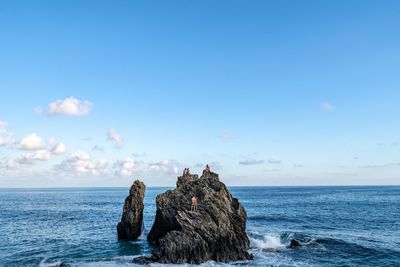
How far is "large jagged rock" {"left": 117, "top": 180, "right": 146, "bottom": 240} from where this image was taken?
187 ft

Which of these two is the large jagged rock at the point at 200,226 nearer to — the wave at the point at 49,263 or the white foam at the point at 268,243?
→ the white foam at the point at 268,243

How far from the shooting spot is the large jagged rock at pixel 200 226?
4162 centimetres

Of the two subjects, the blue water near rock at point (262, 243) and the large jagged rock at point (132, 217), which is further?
the large jagged rock at point (132, 217)

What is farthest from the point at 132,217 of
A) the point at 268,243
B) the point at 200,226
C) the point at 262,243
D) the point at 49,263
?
the point at 268,243

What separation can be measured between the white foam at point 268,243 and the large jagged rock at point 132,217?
55.6ft

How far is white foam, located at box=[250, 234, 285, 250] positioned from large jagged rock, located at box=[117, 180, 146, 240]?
1695 centimetres

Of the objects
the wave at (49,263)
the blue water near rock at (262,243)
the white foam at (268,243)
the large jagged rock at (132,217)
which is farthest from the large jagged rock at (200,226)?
the wave at (49,263)

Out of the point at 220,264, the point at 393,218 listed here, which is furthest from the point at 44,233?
the point at 393,218

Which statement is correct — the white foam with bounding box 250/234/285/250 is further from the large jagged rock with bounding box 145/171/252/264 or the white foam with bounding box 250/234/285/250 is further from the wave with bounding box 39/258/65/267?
the wave with bounding box 39/258/65/267

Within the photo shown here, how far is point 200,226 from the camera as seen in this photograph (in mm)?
44219

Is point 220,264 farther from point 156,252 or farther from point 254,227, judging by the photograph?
point 254,227

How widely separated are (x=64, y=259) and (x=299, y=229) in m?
39.0

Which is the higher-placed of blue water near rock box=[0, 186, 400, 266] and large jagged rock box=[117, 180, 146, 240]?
large jagged rock box=[117, 180, 146, 240]

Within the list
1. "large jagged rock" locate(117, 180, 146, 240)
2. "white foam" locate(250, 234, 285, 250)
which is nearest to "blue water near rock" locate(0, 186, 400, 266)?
"white foam" locate(250, 234, 285, 250)
